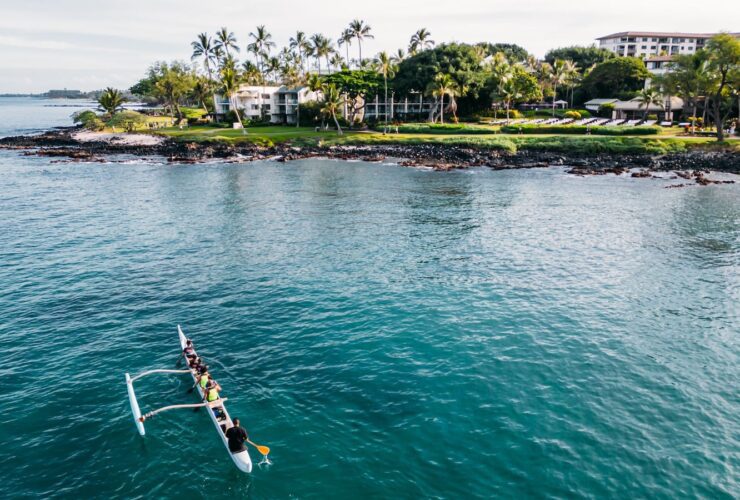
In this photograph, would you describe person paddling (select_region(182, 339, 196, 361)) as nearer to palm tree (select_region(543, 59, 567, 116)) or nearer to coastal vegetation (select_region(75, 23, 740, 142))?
coastal vegetation (select_region(75, 23, 740, 142))

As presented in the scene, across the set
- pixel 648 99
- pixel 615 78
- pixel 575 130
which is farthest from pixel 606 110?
pixel 575 130

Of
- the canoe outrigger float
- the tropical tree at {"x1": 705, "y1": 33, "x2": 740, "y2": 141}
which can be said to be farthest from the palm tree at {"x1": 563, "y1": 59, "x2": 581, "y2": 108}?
the canoe outrigger float

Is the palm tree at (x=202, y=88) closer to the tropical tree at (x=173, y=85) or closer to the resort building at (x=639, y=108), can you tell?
the tropical tree at (x=173, y=85)

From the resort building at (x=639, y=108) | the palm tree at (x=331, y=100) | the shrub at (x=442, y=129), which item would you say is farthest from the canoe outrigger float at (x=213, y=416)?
the resort building at (x=639, y=108)

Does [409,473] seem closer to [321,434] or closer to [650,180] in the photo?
[321,434]

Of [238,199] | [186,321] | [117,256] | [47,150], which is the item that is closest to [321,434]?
[186,321]

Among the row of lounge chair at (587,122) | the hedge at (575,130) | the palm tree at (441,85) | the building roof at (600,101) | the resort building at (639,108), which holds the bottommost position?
the hedge at (575,130)
